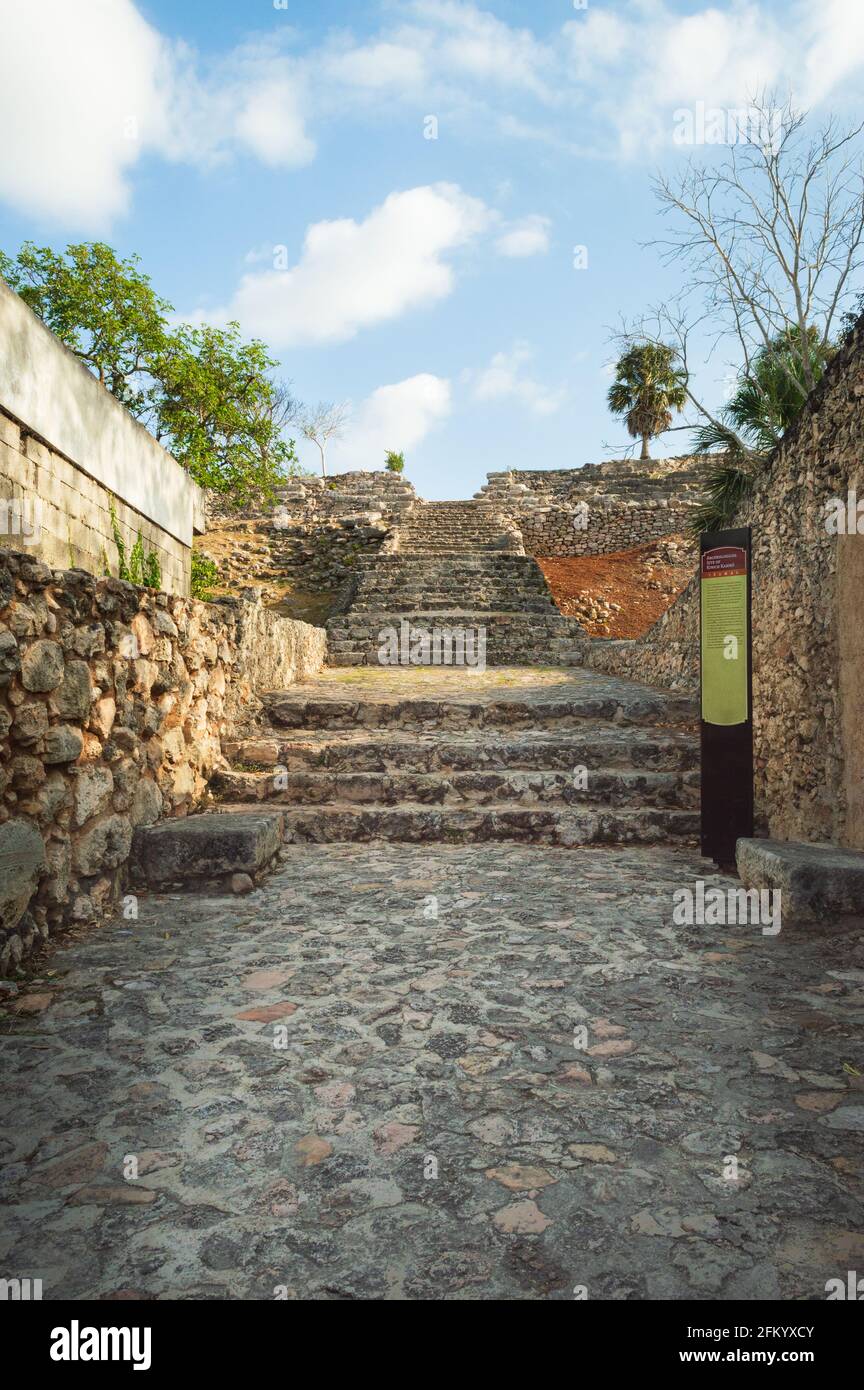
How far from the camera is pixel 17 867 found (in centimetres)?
291

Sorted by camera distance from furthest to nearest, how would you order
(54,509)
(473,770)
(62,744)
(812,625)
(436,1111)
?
1. (473,770)
2. (54,509)
3. (812,625)
4. (62,744)
5. (436,1111)

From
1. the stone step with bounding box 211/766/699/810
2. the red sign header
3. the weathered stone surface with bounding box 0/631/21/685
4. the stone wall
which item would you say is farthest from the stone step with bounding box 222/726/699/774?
the weathered stone surface with bounding box 0/631/21/685

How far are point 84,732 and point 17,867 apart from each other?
756 mm

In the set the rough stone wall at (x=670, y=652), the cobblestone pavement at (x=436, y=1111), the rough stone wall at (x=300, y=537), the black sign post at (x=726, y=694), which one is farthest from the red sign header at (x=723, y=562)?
the rough stone wall at (x=300, y=537)

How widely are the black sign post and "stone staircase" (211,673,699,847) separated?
614 mm

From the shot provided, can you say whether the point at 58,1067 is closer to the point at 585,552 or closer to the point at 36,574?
the point at 36,574

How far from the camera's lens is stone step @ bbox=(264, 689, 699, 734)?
6.74 metres

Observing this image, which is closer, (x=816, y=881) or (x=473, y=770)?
(x=816, y=881)

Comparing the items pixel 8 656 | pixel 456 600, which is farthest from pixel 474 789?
pixel 456 600

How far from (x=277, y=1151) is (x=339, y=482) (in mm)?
24097

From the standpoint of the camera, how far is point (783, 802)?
15.4 ft

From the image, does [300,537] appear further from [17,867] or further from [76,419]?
[17,867]

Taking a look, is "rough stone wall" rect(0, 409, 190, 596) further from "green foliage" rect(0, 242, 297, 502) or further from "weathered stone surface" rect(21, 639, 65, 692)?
"green foliage" rect(0, 242, 297, 502)
